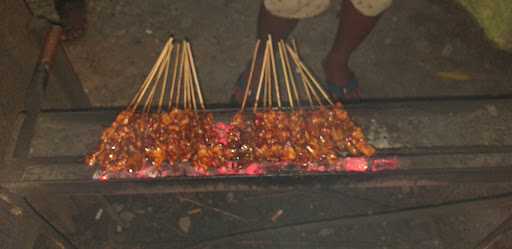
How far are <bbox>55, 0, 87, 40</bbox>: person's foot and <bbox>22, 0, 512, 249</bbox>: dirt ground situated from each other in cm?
9

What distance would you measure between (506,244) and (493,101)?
129 centimetres

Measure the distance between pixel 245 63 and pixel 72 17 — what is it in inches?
86.0

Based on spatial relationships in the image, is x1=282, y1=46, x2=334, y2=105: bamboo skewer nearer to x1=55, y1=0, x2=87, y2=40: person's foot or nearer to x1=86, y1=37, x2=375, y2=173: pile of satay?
x1=86, y1=37, x2=375, y2=173: pile of satay

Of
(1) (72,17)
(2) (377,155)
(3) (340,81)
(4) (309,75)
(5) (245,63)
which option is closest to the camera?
(2) (377,155)

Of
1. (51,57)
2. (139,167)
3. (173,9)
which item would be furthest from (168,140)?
(173,9)

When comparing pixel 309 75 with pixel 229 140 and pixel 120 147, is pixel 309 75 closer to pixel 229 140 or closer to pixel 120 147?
pixel 229 140

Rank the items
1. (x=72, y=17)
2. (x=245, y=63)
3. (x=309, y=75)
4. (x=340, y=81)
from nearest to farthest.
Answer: (x=309, y=75)
(x=340, y=81)
(x=245, y=63)
(x=72, y=17)

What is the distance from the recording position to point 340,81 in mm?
4230

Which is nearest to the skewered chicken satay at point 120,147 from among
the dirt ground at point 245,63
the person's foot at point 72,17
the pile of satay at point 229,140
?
the pile of satay at point 229,140

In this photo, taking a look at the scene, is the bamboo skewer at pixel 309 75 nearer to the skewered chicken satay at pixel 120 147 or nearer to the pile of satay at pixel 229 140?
the pile of satay at pixel 229 140

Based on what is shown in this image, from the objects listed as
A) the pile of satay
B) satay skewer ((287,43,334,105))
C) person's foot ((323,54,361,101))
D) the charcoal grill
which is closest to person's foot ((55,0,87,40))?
the charcoal grill

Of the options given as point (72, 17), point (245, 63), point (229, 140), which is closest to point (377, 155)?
point (229, 140)

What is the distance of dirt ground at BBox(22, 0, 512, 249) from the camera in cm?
395

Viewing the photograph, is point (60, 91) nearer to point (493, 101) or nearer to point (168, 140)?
point (168, 140)
